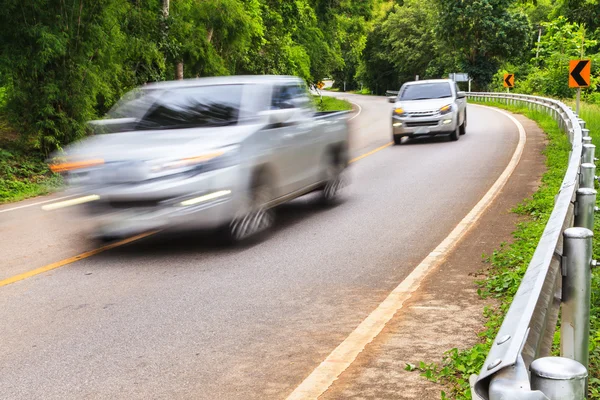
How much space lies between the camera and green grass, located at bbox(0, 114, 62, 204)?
555 inches

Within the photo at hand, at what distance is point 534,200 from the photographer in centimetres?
1029

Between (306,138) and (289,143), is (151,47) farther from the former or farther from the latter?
(289,143)

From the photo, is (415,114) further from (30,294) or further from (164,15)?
(30,294)

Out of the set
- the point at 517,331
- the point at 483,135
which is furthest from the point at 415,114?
the point at 517,331

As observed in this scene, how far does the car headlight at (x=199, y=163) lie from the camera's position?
762 centimetres

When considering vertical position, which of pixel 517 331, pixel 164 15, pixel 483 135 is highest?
pixel 164 15

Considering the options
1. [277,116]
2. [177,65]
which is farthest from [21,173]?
[177,65]

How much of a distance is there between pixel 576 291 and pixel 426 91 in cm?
1825

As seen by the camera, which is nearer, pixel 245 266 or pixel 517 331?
pixel 517 331

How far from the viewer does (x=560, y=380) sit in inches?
67.7

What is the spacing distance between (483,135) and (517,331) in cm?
2125

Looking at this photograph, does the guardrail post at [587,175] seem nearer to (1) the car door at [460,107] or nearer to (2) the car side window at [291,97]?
(2) the car side window at [291,97]

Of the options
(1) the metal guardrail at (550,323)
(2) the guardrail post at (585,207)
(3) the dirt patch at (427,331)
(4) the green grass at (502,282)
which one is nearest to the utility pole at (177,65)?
(4) the green grass at (502,282)

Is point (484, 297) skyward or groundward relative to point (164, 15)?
groundward
